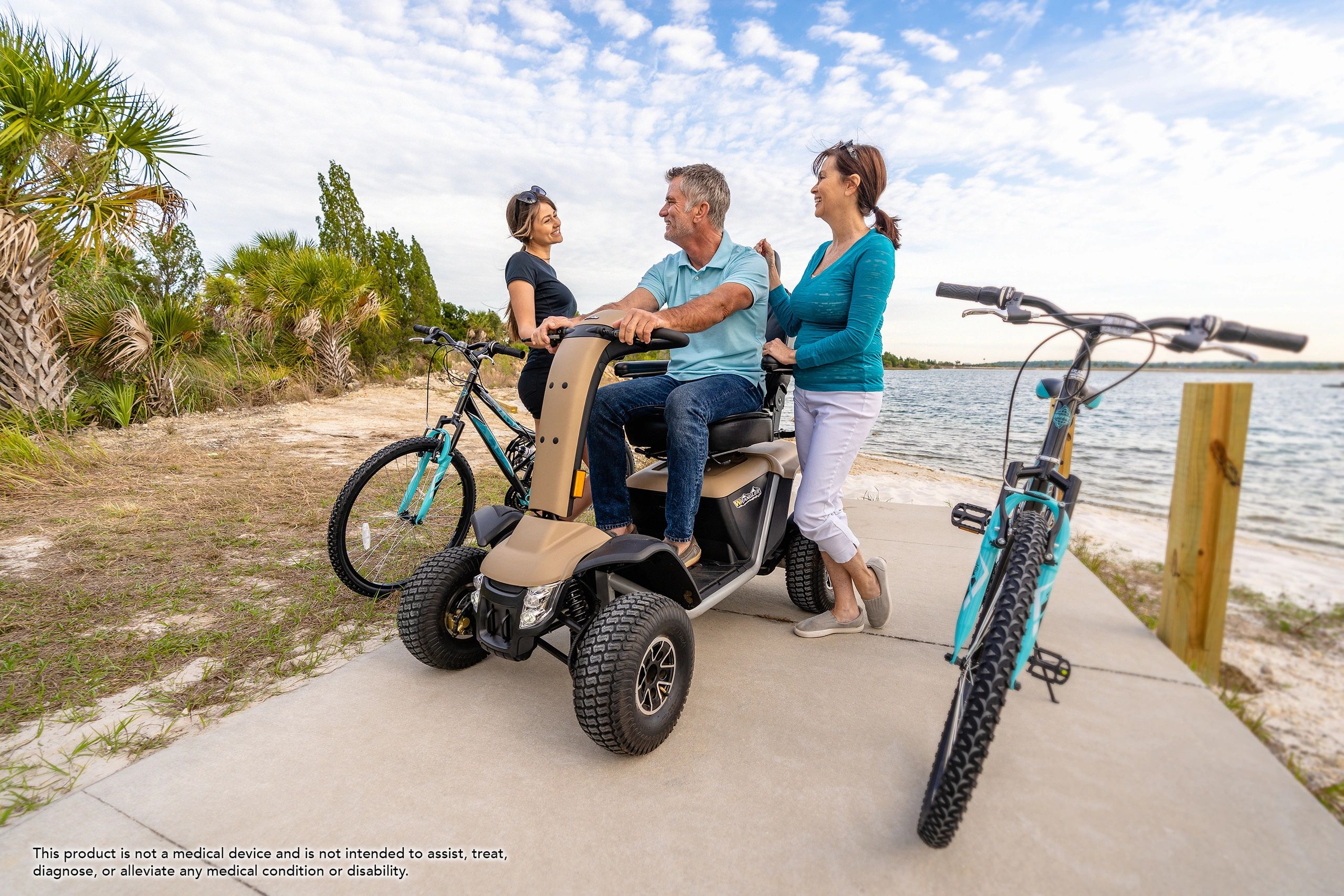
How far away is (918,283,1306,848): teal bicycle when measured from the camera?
1524 mm

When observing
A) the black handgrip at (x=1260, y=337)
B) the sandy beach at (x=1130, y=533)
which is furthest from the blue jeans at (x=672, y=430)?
the sandy beach at (x=1130, y=533)

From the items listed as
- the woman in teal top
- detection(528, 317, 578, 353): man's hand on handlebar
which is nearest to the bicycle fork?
the woman in teal top

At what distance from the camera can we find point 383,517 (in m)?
3.20

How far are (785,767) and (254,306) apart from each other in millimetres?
13139

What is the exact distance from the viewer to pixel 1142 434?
8.68 meters

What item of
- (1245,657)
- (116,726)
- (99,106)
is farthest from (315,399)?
(1245,657)

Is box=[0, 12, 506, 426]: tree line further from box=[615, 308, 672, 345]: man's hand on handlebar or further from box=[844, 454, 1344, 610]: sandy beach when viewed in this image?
box=[844, 454, 1344, 610]: sandy beach

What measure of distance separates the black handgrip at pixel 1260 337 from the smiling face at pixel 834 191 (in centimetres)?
140

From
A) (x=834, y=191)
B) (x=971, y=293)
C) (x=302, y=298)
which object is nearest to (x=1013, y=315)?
(x=971, y=293)

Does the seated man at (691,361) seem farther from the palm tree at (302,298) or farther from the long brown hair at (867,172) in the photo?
the palm tree at (302,298)

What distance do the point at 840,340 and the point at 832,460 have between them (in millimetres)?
484

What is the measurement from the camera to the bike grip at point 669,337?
236 cm

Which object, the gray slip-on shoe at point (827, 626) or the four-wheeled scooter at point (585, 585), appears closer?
the four-wheeled scooter at point (585, 585)

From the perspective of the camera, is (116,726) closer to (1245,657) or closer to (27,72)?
(1245,657)
